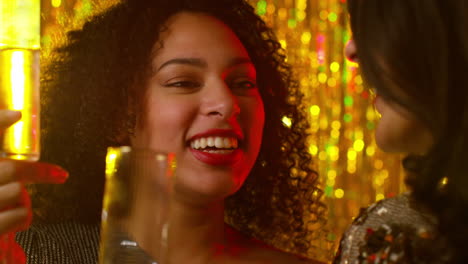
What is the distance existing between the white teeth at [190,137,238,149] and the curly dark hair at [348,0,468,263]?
24.4 inches

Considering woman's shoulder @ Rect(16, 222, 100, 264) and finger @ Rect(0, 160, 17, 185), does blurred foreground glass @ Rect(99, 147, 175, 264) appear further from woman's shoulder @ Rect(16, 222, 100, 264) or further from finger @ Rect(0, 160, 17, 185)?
woman's shoulder @ Rect(16, 222, 100, 264)

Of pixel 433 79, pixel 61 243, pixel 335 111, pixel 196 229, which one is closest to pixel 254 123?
pixel 196 229

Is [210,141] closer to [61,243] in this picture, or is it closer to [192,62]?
[192,62]

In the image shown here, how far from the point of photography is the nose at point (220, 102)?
135 centimetres

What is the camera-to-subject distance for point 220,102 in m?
1.36

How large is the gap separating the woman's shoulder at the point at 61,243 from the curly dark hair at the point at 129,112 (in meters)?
0.10

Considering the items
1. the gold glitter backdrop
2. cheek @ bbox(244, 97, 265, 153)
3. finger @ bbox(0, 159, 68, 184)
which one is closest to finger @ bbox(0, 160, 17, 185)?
finger @ bbox(0, 159, 68, 184)

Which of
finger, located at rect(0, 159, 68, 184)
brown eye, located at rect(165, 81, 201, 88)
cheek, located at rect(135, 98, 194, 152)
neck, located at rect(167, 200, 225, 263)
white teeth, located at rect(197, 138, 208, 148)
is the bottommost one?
neck, located at rect(167, 200, 225, 263)

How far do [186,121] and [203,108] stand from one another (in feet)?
0.15

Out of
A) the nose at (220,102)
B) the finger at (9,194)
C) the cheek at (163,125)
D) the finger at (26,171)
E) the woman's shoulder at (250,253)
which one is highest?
the nose at (220,102)

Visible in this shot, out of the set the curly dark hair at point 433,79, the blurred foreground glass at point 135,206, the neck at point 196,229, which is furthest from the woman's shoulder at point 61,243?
the curly dark hair at point 433,79

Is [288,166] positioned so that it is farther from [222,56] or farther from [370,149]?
[370,149]

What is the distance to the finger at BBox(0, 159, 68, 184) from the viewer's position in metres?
0.94

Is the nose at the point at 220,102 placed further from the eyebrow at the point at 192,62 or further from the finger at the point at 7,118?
the finger at the point at 7,118
